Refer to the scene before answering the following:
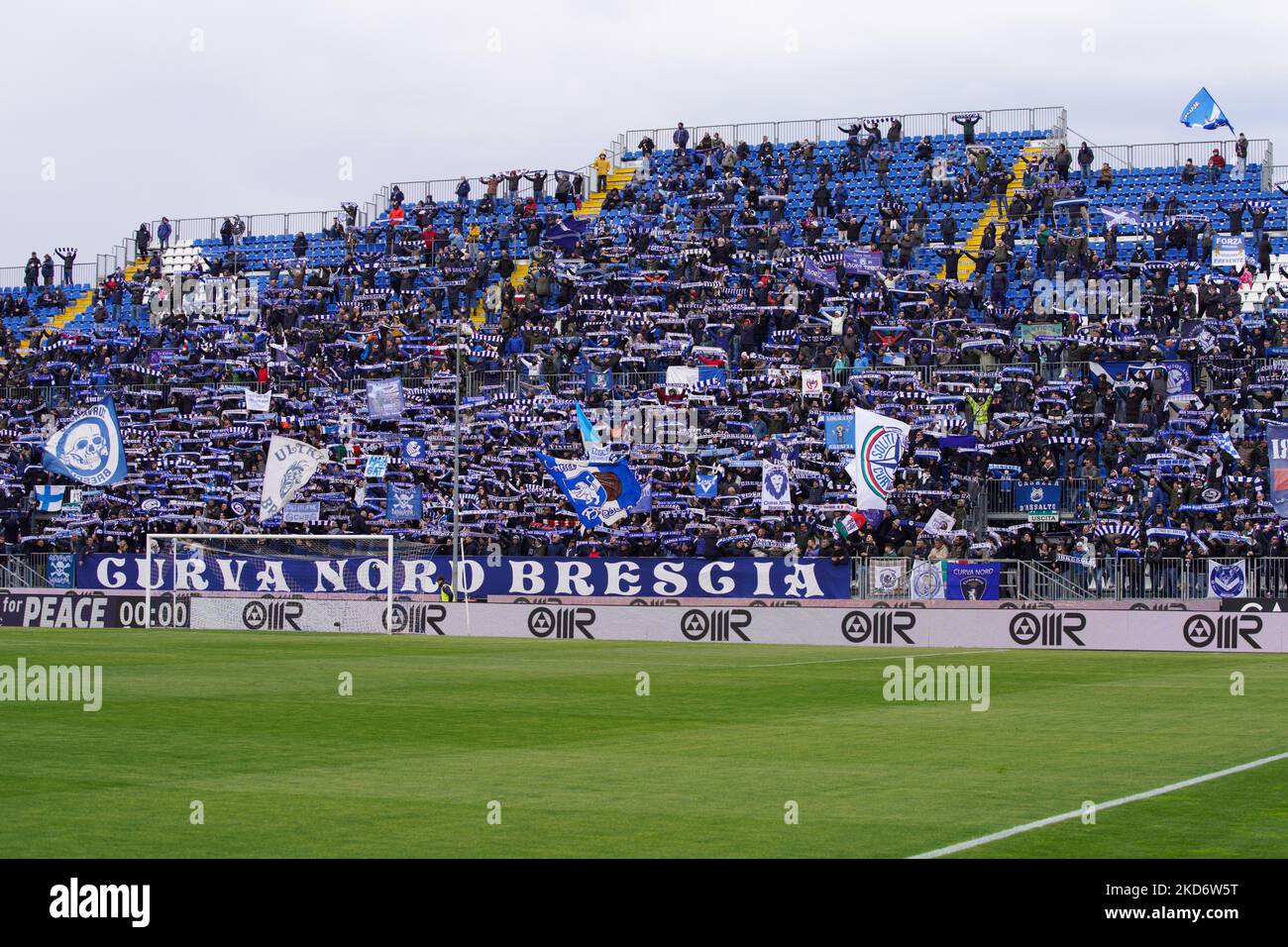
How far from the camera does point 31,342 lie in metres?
65.7

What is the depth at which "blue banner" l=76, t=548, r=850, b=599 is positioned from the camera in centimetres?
4478

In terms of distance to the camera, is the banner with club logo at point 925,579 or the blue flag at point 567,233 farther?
the blue flag at point 567,233

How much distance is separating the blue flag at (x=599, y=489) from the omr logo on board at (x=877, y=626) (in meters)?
10.9

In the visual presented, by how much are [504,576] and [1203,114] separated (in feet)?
89.2

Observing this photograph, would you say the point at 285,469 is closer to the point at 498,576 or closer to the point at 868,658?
the point at 498,576

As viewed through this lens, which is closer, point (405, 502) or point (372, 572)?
point (372, 572)

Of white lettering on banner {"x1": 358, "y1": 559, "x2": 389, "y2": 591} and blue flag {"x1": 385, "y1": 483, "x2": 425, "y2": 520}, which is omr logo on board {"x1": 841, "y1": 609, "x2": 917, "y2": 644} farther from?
blue flag {"x1": 385, "y1": 483, "x2": 425, "y2": 520}

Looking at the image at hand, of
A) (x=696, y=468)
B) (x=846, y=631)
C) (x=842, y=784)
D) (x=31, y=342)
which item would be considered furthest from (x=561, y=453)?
(x=842, y=784)

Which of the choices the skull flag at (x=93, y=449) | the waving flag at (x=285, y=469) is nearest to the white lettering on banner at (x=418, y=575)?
the waving flag at (x=285, y=469)

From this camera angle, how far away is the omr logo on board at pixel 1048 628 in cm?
3538

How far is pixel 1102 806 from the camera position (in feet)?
41.9

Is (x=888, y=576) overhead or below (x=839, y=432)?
below

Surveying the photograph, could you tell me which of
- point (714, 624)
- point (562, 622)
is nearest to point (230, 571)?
point (562, 622)

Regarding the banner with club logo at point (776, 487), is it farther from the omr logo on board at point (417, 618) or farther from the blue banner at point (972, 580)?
the omr logo on board at point (417, 618)
